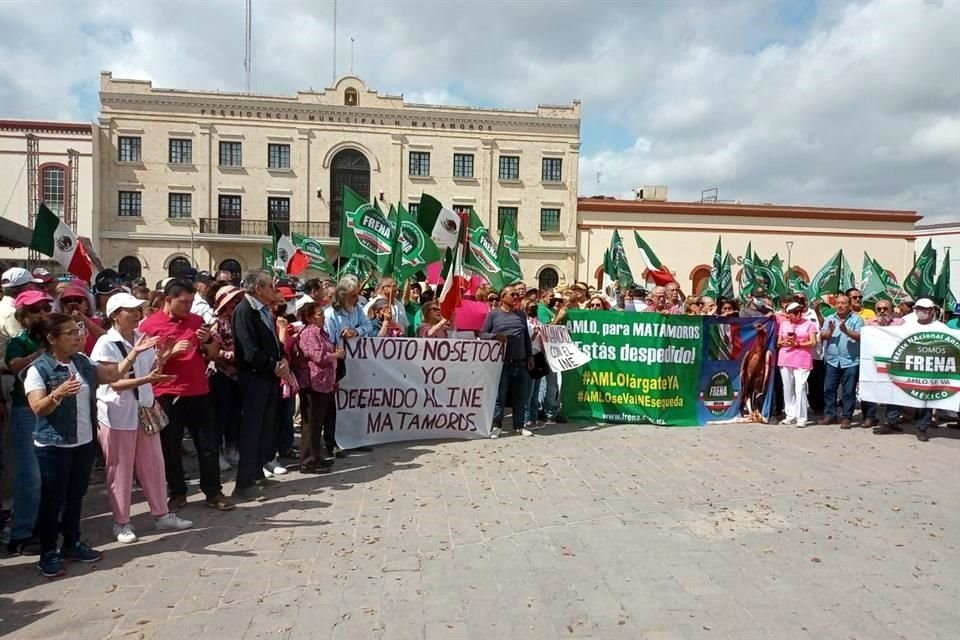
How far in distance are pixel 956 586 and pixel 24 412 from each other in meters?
6.53

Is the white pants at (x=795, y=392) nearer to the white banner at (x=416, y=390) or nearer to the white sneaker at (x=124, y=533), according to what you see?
the white banner at (x=416, y=390)

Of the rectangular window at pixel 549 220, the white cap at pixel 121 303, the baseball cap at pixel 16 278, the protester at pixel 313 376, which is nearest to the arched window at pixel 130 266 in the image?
the rectangular window at pixel 549 220

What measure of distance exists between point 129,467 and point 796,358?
897cm

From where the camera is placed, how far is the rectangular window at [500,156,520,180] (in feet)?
137

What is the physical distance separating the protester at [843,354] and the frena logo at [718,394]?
1.42m

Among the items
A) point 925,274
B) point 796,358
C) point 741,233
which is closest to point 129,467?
point 796,358

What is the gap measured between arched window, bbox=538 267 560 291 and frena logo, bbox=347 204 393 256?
103 feet

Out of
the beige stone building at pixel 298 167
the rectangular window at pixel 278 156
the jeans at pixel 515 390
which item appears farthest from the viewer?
the rectangular window at pixel 278 156

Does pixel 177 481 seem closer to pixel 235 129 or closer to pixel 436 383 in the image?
pixel 436 383

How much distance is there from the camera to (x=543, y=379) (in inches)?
398

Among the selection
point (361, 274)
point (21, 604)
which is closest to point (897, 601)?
point (21, 604)

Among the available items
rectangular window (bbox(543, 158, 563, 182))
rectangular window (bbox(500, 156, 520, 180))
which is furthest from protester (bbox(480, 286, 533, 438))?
rectangular window (bbox(543, 158, 563, 182))

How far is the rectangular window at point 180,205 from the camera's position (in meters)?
38.5

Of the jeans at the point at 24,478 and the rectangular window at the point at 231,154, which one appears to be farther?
the rectangular window at the point at 231,154
